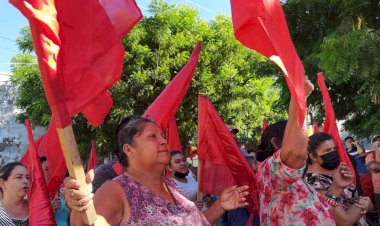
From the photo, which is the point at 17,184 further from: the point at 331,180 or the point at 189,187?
the point at 331,180

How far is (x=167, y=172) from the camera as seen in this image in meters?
5.91

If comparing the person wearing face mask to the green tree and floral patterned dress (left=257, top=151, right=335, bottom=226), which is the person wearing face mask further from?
the green tree

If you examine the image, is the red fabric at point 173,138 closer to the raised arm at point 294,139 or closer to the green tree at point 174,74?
the raised arm at point 294,139

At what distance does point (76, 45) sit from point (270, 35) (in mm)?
931

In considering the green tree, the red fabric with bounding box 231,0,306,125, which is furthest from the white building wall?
the red fabric with bounding box 231,0,306,125

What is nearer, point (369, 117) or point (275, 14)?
point (275, 14)

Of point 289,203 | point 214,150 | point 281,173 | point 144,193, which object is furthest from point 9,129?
point 281,173

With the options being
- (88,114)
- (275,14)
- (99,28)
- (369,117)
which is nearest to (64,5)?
(99,28)

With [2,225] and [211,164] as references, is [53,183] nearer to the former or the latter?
[211,164]

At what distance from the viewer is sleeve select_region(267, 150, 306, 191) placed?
8.39 ft

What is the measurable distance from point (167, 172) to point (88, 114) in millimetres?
2947

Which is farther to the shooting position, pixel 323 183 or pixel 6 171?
pixel 6 171

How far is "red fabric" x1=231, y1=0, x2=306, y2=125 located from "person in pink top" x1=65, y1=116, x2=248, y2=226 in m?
0.75

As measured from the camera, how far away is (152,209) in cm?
260
